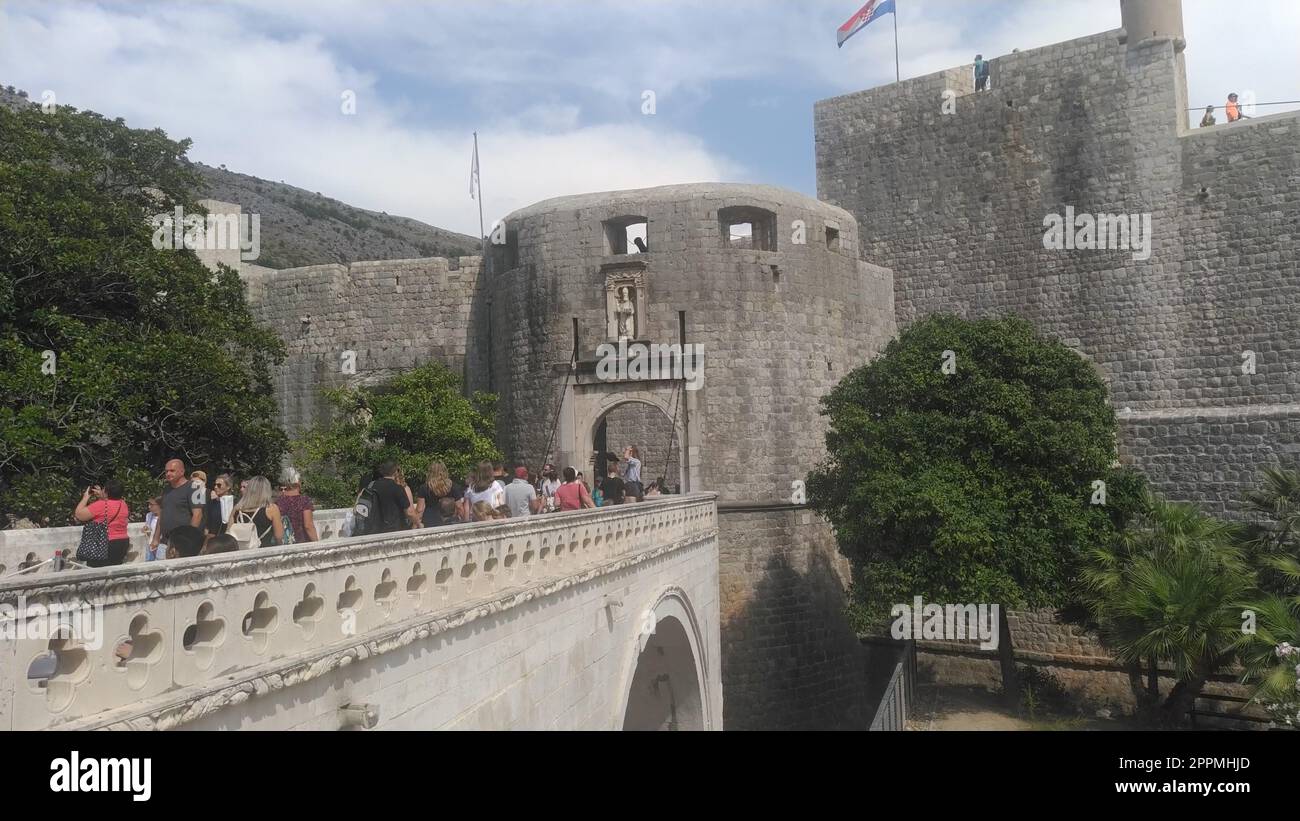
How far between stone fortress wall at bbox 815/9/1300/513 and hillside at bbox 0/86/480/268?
36972mm

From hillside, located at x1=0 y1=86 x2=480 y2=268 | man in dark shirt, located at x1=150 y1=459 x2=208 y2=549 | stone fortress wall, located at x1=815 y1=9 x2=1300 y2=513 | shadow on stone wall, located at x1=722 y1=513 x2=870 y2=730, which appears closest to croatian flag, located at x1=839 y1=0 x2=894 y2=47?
stone fortress wall, located at x1=815 y1=9 x2=1300 y2=513

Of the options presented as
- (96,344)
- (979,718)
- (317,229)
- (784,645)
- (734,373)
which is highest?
(317,229)

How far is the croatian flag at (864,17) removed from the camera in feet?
85.2

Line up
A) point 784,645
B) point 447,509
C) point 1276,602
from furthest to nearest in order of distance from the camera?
point 784,645 → point 1276,602 → point 447,509

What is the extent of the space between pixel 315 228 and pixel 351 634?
6800 cm

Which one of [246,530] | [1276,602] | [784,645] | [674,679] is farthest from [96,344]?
[1276,602]

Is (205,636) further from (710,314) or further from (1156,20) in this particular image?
(1156,20)

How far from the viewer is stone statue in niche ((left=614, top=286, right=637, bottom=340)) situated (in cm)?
2189

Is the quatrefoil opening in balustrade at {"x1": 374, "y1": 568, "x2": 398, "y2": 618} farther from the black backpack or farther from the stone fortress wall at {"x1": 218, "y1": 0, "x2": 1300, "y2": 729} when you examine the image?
the stone fortress wall at {"x1": 218, "y1": 0, "x2": 1300, "y2": 729}

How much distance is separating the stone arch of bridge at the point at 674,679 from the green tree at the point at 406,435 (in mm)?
5735

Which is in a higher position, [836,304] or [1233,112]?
[1233,112]

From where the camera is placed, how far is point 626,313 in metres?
21.9

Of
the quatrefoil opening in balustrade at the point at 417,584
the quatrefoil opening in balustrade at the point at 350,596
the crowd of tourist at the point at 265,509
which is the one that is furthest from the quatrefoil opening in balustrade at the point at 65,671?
the quatrefoil opening in balustrade at the point at 417,584
